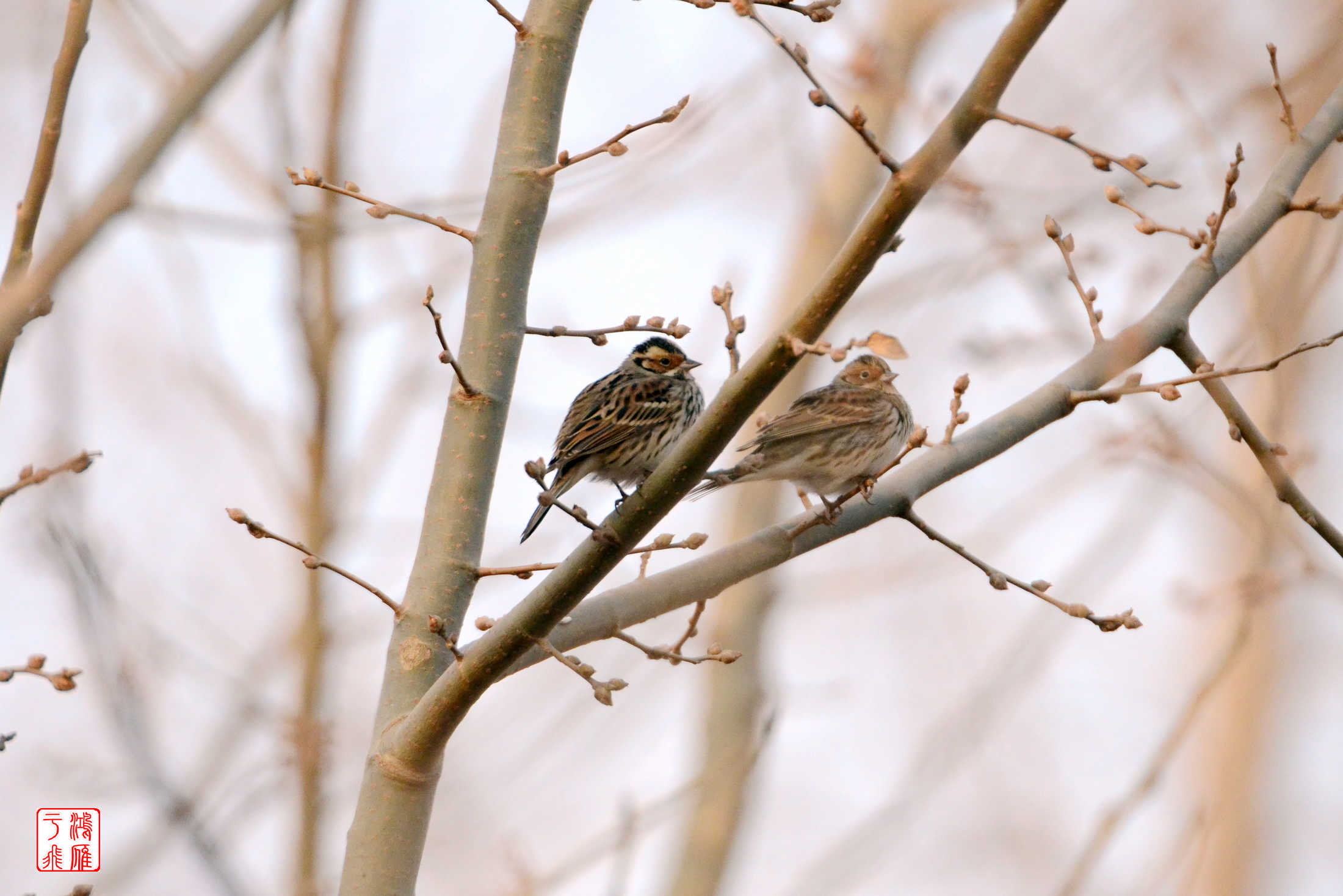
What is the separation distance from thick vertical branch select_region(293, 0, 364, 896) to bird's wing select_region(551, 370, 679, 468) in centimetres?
125

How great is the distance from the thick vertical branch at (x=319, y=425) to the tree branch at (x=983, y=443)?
228 cm

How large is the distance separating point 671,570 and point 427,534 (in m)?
0.75

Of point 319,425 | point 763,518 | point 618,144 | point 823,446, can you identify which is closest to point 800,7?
point 618,144

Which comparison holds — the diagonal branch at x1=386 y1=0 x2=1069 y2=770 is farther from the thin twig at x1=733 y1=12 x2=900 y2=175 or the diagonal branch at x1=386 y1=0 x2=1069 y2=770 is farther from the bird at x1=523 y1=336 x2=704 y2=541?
the bird at x1=523 y1=336 x2=704 y2=541

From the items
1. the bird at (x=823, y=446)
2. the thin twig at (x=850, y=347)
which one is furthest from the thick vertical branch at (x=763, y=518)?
the thin twig at (x=850, y=347)

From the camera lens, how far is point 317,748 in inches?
225

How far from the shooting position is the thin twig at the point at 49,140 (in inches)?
132

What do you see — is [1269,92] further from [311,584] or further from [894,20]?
[311,584]

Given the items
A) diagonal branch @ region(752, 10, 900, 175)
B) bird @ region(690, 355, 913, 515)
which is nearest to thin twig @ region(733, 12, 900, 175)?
diagonal branch @ region(752, 10, 900, 175)

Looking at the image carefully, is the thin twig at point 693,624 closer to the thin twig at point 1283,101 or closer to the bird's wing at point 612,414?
the bird's wing at point 612,414

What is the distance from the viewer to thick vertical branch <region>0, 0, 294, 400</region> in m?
3.09

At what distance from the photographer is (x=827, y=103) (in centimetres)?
320

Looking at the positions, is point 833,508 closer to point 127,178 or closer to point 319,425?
point 127,178

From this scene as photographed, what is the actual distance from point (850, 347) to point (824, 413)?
3463 mm
